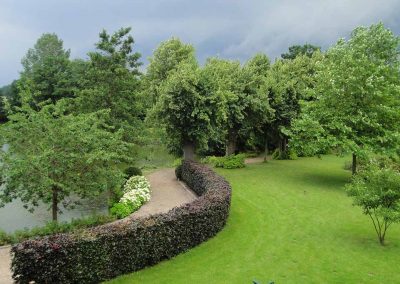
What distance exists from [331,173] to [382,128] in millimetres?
8157

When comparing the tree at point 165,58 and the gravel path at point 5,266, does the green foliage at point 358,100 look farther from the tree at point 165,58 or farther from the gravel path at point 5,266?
the tree at point 165,58

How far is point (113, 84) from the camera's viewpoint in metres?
28.7

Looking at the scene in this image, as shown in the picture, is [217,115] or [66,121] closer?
[66,121]

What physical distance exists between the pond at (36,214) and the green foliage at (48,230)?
203 centimetres

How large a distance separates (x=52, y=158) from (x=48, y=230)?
3400 mm

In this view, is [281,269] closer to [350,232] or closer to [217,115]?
[350,232]

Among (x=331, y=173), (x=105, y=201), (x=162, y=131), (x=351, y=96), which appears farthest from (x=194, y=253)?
(x=331, y=173)

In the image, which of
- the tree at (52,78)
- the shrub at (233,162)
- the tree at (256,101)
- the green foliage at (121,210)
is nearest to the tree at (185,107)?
the shrub at (233,162)

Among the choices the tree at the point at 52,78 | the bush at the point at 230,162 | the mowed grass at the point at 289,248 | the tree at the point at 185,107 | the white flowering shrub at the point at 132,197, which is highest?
the tree at the point at 52,78

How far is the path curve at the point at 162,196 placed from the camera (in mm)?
17706

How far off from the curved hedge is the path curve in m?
3.06

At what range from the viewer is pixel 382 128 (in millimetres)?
29844

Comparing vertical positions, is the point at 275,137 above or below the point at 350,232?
above

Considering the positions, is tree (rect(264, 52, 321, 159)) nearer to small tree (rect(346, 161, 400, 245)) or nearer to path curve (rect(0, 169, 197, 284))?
path curve (rect(0, 169, 197, 284))
